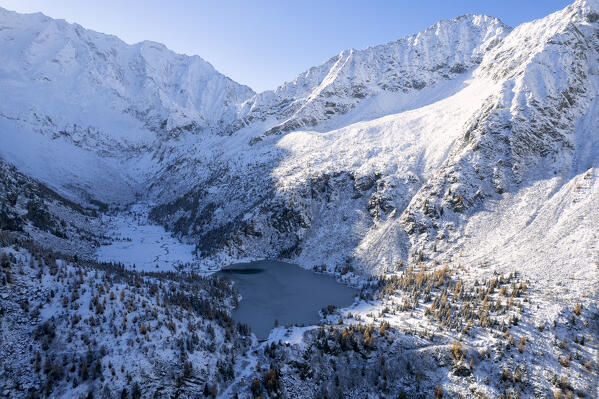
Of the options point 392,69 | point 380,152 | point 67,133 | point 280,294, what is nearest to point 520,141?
point 380,152

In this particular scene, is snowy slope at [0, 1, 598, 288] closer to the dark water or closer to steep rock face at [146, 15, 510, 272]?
steep rock face at [146, 15, 510, 272]

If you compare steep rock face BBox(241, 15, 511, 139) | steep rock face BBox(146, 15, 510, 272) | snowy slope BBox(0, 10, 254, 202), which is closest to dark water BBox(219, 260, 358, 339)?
steep rock face BBox(146, 15, 510, 272)

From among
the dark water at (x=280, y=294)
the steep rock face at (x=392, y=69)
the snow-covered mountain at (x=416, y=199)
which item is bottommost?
the dark water at (x=280, y=294)

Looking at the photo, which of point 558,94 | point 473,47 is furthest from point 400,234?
point 473,47

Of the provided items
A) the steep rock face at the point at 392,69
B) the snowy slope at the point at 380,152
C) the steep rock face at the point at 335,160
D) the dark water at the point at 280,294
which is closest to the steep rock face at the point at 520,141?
the snowy slope at the point at 380,152

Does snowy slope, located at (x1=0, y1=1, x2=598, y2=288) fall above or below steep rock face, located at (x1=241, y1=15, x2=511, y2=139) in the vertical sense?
below

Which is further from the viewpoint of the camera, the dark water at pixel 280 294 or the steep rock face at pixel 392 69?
the steep rock face at pixel 392 69

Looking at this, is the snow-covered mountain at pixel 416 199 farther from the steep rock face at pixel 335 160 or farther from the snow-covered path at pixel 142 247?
the snow-covered path at pixel 142 247
